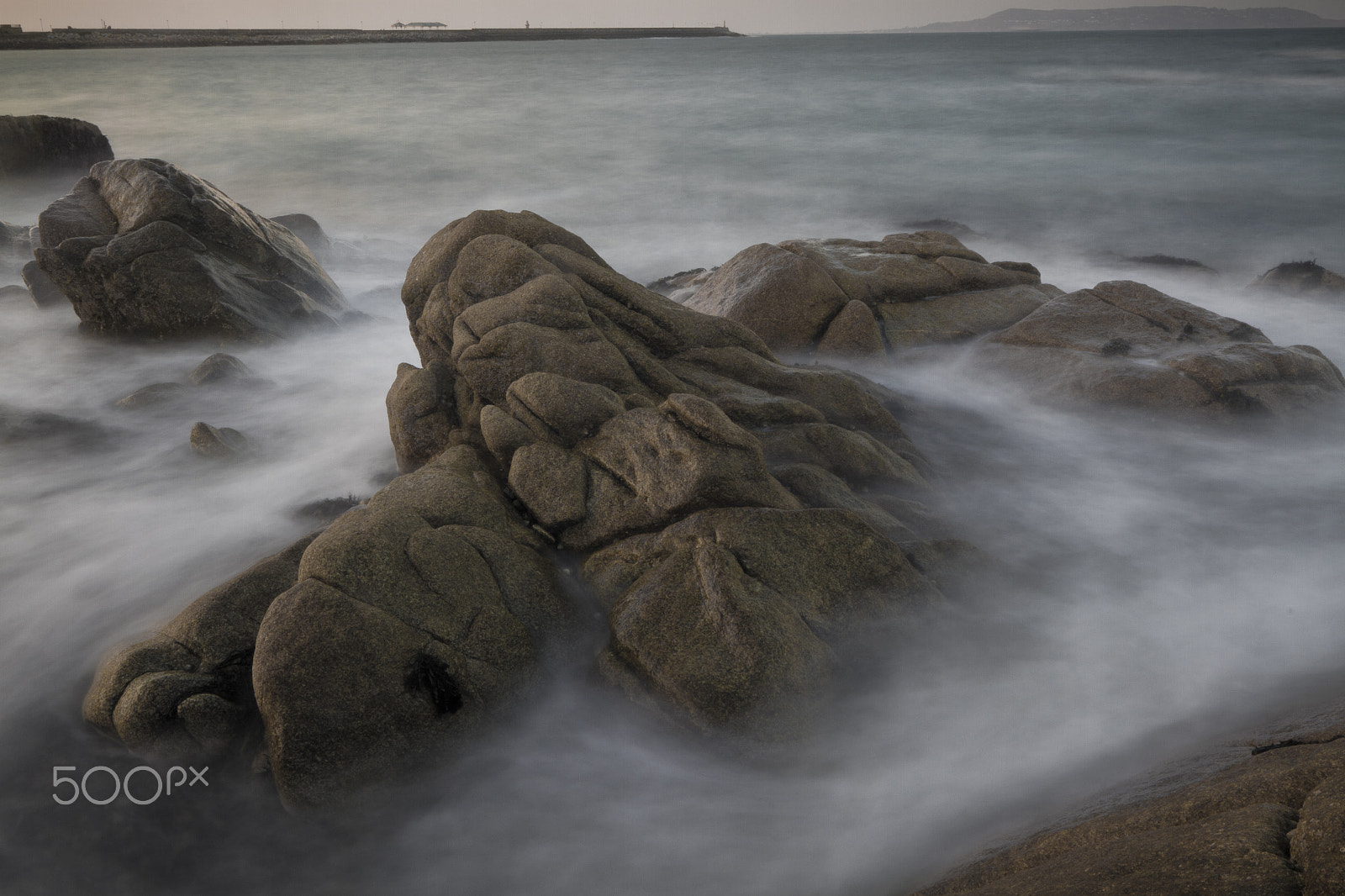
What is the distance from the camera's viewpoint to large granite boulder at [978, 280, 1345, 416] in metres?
8.73

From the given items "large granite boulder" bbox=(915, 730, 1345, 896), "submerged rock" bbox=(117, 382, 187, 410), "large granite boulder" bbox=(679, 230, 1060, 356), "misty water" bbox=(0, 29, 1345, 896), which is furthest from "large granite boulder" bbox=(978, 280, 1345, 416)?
"submerged rock" bbox=(117, 382, 187, 410)

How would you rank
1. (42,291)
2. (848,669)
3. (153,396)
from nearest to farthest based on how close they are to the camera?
(848,669) → (153,396) → (42,291)

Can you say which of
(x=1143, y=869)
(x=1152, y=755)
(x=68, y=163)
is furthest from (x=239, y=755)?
(x=68, y=163)

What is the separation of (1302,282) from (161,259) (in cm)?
1733

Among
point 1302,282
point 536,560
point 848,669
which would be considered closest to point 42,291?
point 536,560

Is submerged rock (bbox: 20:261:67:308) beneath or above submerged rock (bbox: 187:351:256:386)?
above

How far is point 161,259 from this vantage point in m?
11.0

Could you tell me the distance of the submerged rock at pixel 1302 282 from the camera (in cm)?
1332

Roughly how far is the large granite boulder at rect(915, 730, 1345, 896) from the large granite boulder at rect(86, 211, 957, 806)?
174 cm

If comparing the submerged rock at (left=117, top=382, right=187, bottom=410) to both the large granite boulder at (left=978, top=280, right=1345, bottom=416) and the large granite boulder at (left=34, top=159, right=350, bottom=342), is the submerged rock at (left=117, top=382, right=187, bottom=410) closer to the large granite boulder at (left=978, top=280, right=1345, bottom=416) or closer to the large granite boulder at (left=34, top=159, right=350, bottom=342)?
the large granite boulder at (left=34, top=159, right=350, bottom=342)

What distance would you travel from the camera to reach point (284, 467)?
8578 mm

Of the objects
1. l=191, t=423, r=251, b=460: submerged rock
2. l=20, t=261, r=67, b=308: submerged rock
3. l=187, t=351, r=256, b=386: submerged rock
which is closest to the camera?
l=191, t=423, r=251, b=460: submerged rock

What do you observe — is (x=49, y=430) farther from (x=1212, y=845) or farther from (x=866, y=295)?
(x=1212, y=845)

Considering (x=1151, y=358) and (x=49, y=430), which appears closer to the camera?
(x=1151, y=358)
